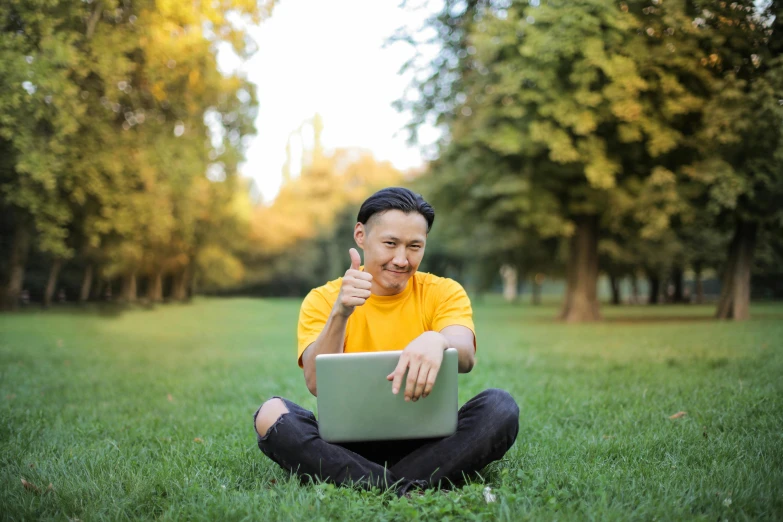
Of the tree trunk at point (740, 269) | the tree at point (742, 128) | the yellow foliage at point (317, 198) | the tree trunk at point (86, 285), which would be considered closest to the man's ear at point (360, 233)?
the tree at point (742, 128)

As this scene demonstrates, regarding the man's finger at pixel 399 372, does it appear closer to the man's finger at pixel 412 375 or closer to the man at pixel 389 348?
the man's finger at pixel 412 375

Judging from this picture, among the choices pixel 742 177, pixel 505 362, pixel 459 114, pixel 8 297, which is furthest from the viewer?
pixel 8 297

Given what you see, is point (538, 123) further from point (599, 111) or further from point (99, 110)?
point (99, 110)

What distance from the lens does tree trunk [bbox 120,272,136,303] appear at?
28594 mm

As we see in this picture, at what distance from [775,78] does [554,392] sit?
5.10 m

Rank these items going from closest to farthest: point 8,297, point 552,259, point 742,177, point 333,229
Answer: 1. point 742,177
2. point 8,297
3. point 552,259
4. point 333,229

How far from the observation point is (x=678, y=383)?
20.1 feet

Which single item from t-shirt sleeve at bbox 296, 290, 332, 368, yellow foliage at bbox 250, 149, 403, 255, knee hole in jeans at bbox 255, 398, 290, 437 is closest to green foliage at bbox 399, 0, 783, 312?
t-shirt sleeve at bbox 296, 290, 332, 368

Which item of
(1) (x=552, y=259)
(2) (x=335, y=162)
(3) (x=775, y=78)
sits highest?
(2) (x=335, y=162)

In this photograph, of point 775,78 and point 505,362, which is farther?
point 505,362

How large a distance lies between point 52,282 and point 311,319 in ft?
78.2

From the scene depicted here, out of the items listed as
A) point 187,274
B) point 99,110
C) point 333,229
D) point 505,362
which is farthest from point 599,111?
point 333,229

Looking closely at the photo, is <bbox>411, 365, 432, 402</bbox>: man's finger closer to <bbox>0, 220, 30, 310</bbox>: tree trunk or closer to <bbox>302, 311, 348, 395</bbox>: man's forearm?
<bbox>302, 311, 348, 395</bbox>: man's forearm

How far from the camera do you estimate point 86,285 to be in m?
24.8
